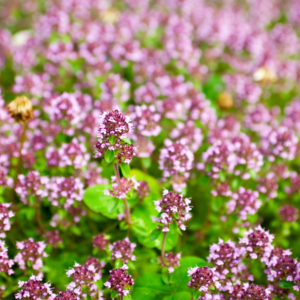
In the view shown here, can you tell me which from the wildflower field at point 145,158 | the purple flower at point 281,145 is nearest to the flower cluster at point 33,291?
the wildflower field at point 145,158

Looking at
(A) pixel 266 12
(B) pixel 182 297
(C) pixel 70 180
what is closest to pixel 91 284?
(B) pixel 182 297

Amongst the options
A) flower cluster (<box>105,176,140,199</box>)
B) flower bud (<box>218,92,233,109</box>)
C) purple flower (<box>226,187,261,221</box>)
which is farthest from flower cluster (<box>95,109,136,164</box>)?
flower bud (<box>218,92,233,109</box>)

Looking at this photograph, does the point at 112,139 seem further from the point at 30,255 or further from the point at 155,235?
the point at 30,255

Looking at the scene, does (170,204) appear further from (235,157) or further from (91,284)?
(235,157)

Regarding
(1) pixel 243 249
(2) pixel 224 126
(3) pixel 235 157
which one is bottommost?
(1) pixel 243 249

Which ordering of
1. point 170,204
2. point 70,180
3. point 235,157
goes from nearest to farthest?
point 170,204
point 70,180
point 235,157

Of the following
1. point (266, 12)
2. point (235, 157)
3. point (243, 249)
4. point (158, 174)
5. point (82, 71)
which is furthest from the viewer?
point (266, 12)

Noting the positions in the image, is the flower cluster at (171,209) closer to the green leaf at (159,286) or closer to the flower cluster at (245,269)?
the flower cluster at (245,269)
